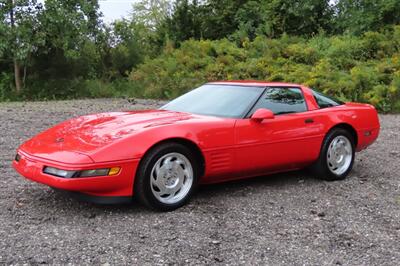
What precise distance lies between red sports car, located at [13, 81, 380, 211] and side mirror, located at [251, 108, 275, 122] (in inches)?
0.4

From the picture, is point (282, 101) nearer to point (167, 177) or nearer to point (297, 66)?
point (167, 177)

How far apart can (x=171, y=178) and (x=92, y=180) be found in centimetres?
75

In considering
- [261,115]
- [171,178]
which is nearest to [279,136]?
[261,115]

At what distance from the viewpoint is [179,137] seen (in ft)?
14.9

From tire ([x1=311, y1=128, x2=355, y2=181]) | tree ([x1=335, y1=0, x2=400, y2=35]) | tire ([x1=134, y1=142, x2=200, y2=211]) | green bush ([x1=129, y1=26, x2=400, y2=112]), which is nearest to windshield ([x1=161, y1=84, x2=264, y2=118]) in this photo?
tire ([x1=134, y1=142, x2=200, y2=211])

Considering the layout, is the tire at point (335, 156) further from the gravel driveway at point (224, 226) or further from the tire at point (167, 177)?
the tire at point (167, 177)

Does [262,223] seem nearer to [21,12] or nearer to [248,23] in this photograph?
[21,12]

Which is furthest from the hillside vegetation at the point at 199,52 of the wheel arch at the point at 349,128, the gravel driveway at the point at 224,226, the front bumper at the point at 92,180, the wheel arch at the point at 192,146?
the front bumper at the point at 92,180

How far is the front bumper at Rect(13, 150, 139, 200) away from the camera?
409cm

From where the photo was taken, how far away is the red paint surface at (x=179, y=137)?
420 cm

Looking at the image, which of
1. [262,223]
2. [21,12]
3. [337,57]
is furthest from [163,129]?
[21,12]

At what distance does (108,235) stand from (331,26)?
18007 millimetres

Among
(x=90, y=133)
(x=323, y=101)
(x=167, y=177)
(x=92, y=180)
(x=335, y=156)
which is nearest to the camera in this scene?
(x=92, y=180)

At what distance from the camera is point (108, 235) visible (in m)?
3.90
